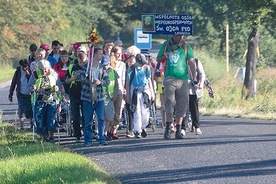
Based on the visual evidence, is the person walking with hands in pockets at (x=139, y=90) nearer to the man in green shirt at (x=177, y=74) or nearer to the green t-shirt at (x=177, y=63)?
the man in green shirt at (x=177, y=74)

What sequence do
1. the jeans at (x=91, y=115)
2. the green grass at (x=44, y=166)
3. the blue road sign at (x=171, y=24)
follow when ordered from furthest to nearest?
the blue road sign at (x=171, y=24), the jeans at (x=91, y=115), the green grass at (x=44, y=166)

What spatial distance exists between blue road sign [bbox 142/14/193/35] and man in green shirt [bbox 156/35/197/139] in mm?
1006

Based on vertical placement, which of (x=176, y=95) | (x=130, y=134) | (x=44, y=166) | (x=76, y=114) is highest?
(x=176, y=95)

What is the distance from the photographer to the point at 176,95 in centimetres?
1633

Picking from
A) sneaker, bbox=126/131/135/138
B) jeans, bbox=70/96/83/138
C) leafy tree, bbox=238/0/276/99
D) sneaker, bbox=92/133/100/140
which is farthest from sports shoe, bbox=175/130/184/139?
leafy tree, bbox=238/0/276/99

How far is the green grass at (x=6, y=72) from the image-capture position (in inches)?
2035

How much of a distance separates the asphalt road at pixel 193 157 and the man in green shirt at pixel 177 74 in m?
0.52

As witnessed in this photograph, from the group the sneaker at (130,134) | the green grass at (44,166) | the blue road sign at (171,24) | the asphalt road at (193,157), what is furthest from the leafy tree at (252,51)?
the green grass at (44,166)

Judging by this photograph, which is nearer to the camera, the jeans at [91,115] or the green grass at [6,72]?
the jeans at [91,115]

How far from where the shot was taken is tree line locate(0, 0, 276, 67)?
39.8 metres

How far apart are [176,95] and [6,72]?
41161 mm

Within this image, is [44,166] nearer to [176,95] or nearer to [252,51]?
[176,95]

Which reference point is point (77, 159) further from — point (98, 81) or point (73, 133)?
point (73, 133)

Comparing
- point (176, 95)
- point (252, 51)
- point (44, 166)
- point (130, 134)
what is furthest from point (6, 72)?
point (44, 166)
